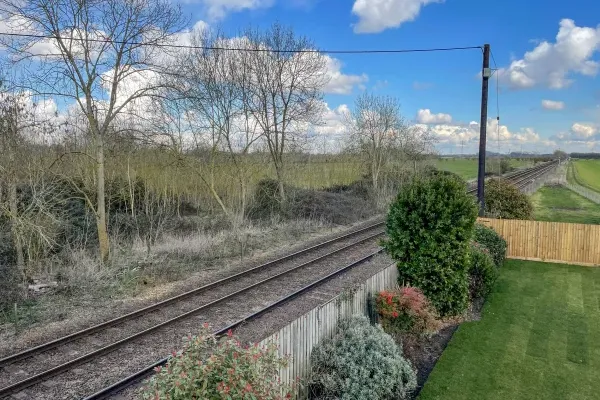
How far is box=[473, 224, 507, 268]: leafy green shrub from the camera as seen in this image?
14570mm

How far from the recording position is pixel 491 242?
1490 centimetres

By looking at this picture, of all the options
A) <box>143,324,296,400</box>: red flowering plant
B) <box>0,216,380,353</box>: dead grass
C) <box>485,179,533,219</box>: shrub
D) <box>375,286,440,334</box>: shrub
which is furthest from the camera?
<box>485,179,533,219</box>: shrub

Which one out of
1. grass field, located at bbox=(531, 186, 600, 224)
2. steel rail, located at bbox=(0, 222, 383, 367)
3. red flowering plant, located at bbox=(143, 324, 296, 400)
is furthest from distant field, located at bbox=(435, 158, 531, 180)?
red flowering plant, located at bbox=(143, 324, 296, 400)

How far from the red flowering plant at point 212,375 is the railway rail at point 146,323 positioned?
3.20 metres

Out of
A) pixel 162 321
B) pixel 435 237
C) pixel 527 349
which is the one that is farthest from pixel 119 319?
pixel 527 349

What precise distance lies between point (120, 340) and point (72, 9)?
30.6 ft

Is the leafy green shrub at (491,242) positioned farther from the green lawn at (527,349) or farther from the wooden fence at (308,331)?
the wooden fence at (308,331)

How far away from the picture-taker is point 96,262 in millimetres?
13055

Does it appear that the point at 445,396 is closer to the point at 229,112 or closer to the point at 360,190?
the point at 229,112

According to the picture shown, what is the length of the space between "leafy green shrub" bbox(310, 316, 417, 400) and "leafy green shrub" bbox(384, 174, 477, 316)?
11.4 feet

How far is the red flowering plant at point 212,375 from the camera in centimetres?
371

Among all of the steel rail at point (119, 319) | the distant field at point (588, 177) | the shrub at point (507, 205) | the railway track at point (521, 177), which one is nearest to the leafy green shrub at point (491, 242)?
the shrub at point (507, 205)

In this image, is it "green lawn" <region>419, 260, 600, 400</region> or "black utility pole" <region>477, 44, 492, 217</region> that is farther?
"black utility pole" <region>477, 44, 492, 217</region>

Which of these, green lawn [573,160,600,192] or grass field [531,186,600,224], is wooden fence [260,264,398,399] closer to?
grass field [531,186,600,224]
